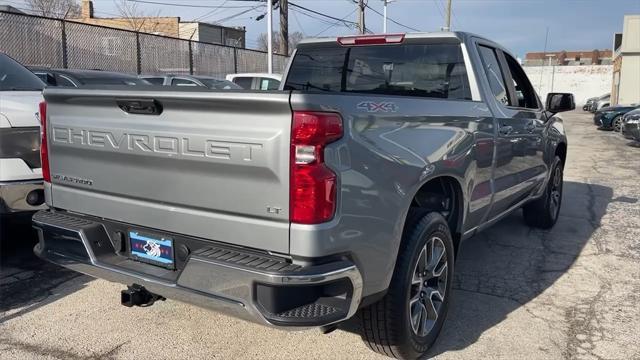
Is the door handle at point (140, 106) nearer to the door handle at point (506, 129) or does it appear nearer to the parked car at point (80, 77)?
the door handle at point (506, 129)

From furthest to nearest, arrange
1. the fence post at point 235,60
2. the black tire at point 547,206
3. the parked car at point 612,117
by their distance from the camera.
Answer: the fence post at point 235,60, the parked car at point 612,117, the black tire at point 547,206

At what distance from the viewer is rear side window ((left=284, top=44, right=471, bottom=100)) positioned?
14.1 feet

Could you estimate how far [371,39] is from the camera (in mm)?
4582

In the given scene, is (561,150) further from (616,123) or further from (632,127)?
(616,123)

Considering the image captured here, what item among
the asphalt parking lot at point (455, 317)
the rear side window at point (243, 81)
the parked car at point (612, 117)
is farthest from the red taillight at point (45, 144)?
the parked car at point (612, 117)

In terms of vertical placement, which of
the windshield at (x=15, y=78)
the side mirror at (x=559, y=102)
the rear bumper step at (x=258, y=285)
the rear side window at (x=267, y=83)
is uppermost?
the rear side window at (x=267, y=83)

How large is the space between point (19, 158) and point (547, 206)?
5.33 metres

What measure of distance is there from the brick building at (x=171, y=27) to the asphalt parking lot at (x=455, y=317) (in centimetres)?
4511

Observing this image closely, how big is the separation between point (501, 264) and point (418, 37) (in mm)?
2271

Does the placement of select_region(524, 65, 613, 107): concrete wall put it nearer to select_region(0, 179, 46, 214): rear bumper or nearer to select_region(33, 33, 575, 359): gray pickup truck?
select_region(33, 33, 575, 359): gray pickup truck

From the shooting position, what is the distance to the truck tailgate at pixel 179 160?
256 cm

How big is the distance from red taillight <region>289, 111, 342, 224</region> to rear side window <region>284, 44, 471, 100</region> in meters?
1.99

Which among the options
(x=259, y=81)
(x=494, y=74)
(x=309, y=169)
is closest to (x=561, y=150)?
(x=494, y=74)

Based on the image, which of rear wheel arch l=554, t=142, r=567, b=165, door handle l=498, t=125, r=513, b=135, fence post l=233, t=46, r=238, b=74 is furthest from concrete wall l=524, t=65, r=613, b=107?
door handle l=498, t=125, r=513, b=135
